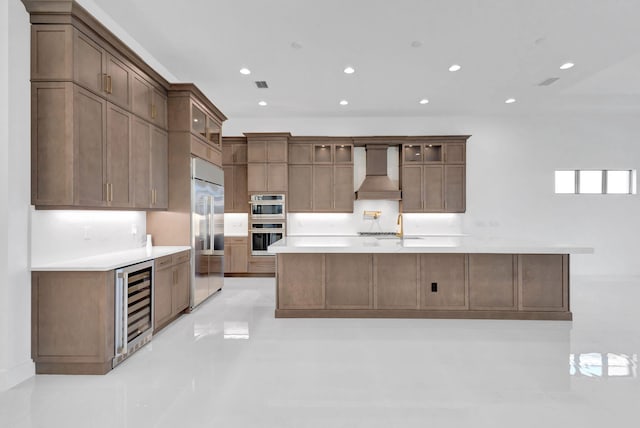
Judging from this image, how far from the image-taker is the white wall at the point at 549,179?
7152 millimetres

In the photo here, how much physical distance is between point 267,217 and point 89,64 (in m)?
4.25

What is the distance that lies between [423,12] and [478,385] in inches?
139

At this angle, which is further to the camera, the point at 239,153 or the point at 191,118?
the point at 239,153

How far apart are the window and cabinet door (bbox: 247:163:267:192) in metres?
6.23

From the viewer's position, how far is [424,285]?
4.30m

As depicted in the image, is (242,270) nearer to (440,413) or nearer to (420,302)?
(420,302)

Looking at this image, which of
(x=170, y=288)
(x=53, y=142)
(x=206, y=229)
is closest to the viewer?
(x=53, y=142)

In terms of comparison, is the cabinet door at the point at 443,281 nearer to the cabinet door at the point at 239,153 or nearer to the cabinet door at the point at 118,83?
the cabinet door at the point at 118,83

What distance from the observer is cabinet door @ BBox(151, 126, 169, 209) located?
4.13 metres

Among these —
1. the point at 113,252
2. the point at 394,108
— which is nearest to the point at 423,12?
the point at 394,108

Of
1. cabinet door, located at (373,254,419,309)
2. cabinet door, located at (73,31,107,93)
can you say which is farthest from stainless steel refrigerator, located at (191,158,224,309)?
cabinet door, located at (373,254,419,309)

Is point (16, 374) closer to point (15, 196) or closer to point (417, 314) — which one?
point (15, 196)

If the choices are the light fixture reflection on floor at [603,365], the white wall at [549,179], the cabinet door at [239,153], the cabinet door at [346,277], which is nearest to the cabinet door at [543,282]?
the light fixture reflection on floor at [603,365]

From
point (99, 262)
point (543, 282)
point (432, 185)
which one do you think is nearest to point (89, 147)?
point (99, 262)
